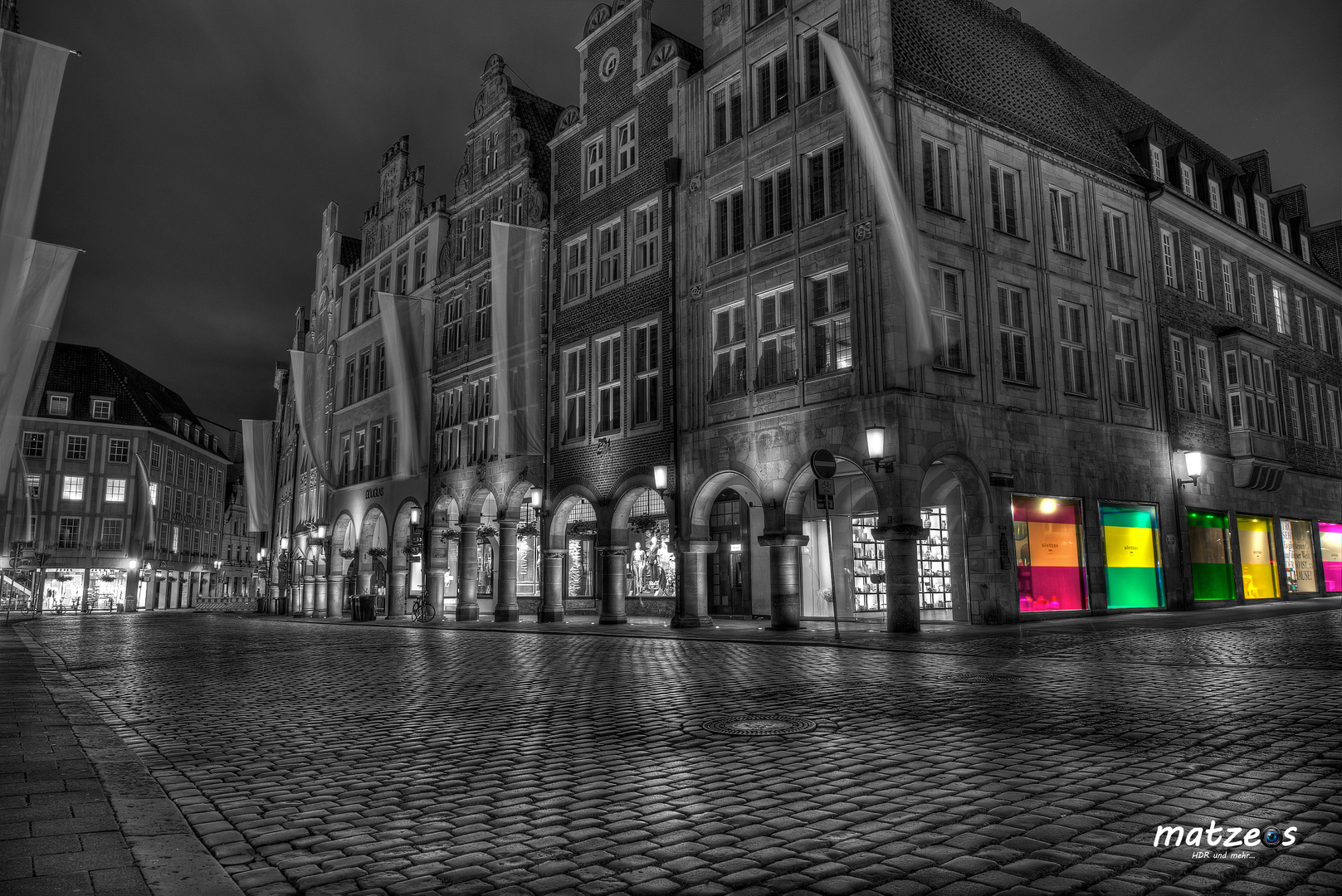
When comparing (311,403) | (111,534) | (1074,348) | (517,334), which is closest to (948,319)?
(1074,348)

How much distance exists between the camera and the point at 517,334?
29.8 meters

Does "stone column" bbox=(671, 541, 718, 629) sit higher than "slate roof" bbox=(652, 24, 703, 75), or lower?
lower

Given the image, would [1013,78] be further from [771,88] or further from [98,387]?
[98,387]

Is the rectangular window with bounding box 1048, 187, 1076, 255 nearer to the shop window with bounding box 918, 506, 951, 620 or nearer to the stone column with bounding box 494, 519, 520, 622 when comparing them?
the shop window with bounding box 918, 506, 951, 620

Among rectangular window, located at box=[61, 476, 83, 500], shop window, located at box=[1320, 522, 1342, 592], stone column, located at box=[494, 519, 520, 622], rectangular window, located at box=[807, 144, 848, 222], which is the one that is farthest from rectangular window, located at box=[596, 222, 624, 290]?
rectangular window, located at box=[61, 476, 83, 500]

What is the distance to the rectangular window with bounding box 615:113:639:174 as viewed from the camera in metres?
29.8

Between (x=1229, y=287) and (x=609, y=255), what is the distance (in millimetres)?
22026

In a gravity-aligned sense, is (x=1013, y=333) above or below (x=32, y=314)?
above

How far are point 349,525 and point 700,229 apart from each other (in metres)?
26.3

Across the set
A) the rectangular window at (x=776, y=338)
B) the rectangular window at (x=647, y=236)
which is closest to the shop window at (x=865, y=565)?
the rectangular window at (x=776, y=338)

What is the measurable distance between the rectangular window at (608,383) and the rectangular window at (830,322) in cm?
774

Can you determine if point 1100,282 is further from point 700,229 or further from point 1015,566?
point 700,229

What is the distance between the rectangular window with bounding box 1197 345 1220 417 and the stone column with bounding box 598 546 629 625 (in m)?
19.2

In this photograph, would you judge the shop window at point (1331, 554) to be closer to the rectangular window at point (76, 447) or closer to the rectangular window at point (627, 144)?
the rectangular window at point (627, 144)
